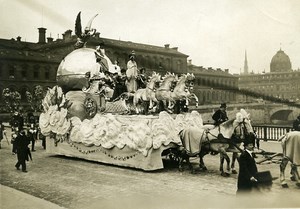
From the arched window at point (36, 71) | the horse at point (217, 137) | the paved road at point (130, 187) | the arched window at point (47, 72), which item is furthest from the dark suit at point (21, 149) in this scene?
the arched window at point (47, 72)

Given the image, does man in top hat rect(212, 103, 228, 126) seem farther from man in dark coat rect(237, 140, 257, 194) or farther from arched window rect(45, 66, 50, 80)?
arched window rect(45, 66, 50, 80)

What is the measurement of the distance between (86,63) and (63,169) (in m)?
5.70

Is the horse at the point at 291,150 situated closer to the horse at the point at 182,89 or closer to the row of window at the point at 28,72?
the horse at the point at 182,89

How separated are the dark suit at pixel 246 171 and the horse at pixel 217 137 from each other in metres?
2.61

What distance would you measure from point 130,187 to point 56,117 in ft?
19.9

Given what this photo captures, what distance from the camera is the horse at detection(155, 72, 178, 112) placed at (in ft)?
42.4

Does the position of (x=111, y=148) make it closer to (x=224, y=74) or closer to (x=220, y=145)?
(x=220, y=145)

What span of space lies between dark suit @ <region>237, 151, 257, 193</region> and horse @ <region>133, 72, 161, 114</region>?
6478mm

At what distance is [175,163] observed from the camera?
1228 cm

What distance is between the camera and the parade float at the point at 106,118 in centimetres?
1074

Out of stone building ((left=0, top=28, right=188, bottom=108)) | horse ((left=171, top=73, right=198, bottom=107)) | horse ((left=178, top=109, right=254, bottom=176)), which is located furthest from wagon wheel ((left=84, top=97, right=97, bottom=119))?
stone building ((left=0, top=28, right=188, bottom=108))

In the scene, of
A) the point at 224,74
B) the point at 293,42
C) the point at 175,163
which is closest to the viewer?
the point at 293,42

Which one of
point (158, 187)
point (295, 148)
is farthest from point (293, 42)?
point (158, 187)

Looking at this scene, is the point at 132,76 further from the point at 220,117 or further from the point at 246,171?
the point at 246,171
